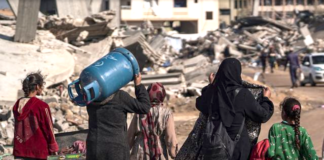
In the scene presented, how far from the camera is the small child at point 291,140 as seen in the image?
548cm

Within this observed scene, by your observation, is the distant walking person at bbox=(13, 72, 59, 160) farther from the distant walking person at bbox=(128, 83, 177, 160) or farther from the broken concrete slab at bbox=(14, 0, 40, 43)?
the broken concrete slab at bbox=(14, 0, 40, 43)

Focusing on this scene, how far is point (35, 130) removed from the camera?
6492 millimetres

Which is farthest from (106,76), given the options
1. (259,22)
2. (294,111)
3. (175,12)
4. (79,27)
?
(175,12)

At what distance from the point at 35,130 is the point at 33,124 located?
0.21ft

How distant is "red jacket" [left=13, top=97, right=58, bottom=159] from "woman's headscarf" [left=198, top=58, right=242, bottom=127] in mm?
1818

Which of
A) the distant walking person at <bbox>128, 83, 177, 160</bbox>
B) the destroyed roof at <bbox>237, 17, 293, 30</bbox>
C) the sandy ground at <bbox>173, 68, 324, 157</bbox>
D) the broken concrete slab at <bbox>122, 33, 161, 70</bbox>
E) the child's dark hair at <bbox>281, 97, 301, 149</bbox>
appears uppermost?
the child's dark hair at <bbox>281, 97, 301, 149</bbox>

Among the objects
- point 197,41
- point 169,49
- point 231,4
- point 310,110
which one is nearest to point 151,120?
point 310,110

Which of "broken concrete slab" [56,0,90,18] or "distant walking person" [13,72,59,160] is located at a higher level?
"broken concrete slab" [56,0,90,18]

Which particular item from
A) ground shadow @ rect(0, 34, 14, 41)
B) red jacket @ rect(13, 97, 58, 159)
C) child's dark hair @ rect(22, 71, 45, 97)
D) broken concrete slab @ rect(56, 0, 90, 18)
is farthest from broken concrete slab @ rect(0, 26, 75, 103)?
child's dark hair @ rect(22, 71, 45, 97)

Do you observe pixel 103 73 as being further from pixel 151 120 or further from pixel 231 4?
pixel 231 4

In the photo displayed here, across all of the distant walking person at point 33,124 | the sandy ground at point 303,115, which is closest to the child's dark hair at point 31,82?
the distant walking person at point 33,124

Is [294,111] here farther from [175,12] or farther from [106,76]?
[175,12]

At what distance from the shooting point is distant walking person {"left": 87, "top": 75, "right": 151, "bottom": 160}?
5.90 m

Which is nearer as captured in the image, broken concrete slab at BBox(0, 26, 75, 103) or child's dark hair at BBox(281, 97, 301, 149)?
child's dark hair at BBox(281, 97, 301, 149)
